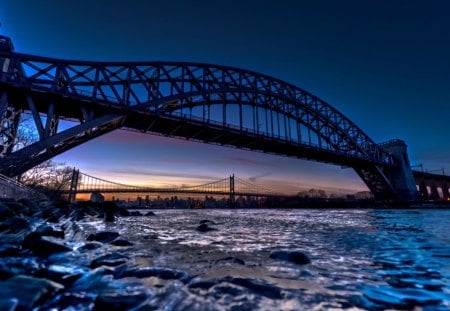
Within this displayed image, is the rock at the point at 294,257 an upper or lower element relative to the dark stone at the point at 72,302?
lower

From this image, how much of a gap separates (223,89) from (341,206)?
116 ft

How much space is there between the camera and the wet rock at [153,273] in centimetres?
301

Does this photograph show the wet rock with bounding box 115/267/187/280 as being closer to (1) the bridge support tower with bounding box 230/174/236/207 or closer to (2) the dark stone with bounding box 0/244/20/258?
(2) the dark stone with bounding box 0/244/20/258

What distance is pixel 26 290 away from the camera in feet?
6.60

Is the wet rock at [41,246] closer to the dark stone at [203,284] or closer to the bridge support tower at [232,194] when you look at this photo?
the dark stone at [203,284]

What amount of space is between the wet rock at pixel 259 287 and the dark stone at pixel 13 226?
4700 millimetres

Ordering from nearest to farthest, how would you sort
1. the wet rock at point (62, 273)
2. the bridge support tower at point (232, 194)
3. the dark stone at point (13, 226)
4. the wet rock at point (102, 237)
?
the wet rock at point (62, 273)
the dark stone at point (13, 226)
the wet rock at point (102, 237)
the bridge support tower at point (232, 194)

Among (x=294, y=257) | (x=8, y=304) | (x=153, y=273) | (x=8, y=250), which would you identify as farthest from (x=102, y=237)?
(x=8, y=304)

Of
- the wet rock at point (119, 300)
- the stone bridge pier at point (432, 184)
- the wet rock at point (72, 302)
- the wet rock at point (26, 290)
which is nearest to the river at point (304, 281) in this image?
the wet rock at point (119, 300)

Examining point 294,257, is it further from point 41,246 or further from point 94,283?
point 41,246

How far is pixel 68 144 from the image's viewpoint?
20688mm

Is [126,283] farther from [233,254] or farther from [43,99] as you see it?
[43,99]

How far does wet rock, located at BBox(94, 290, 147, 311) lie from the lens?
2.02m

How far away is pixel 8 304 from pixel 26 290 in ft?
1.11
